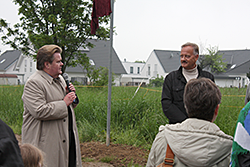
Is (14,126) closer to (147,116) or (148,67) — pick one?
(147,116)

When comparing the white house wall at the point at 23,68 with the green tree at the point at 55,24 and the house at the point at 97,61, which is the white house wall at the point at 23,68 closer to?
the house at the point at 97,61

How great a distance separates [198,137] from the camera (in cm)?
160

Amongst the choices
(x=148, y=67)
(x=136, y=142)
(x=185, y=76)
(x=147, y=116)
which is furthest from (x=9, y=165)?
(x=148, y=67)

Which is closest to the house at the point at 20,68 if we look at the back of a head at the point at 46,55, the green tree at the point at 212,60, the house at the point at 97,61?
the house at the point at 97,61

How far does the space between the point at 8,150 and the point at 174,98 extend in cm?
269

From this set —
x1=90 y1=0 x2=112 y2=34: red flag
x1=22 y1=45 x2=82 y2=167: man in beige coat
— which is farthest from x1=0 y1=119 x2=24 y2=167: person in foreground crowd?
x1=90 y1=0 x2=112 y2=34: red flag

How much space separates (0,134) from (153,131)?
499 cm

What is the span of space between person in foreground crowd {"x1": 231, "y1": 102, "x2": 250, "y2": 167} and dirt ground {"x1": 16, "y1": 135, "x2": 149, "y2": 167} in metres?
3.49

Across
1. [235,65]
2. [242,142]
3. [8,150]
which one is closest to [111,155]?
[242,142]

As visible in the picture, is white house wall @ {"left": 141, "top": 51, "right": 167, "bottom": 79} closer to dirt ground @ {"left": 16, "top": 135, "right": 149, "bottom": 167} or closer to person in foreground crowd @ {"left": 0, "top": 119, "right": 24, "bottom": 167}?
dirt ground @ {"left": 16, "top": 135, "right": 149, "bottom": 167}

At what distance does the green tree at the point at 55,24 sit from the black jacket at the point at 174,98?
886 centimetres

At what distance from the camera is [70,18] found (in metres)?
12.3

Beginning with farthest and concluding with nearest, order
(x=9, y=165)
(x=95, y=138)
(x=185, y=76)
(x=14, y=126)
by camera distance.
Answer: (x=14, y=126) → (x=95, y=138) → (x=185, y=76) → (x=9, y=165)

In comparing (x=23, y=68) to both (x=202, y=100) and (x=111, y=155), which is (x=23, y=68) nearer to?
(x=111, y=155)
